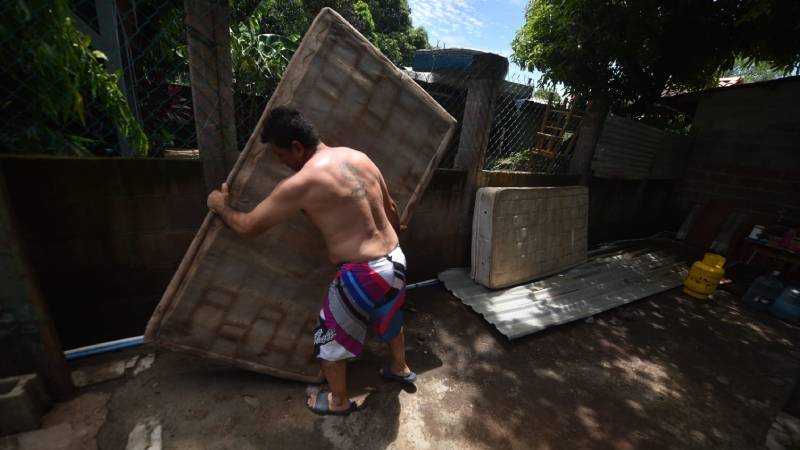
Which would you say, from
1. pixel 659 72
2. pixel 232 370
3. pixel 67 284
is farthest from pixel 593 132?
pixel 67 284

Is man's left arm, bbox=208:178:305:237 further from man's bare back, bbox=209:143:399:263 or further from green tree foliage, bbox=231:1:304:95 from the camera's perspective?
green tree foliage, bbox=231:1:304:95

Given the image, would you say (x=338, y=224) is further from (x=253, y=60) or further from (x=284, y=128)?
(x=253, y=60)

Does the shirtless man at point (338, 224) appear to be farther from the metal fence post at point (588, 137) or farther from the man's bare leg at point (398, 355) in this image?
the metal fence post at point (588, 137)

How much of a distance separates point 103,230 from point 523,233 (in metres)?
3.73

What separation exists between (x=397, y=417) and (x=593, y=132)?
443 centimetres

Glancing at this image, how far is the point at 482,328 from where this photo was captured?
3.19 meters

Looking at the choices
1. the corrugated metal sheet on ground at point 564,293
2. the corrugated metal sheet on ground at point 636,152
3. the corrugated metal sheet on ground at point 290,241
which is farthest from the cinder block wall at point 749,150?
the corrugated metal sheet on ground at point 290,241

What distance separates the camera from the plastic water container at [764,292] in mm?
4277

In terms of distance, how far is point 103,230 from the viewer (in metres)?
2.20

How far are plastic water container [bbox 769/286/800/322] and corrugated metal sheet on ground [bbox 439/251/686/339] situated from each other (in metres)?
0.96

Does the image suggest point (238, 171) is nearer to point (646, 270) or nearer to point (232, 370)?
point (232, 370)

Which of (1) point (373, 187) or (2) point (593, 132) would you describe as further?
(2) point (593, 132)

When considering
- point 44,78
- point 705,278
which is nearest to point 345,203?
point 44,78

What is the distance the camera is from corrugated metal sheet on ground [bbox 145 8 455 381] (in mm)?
1921
